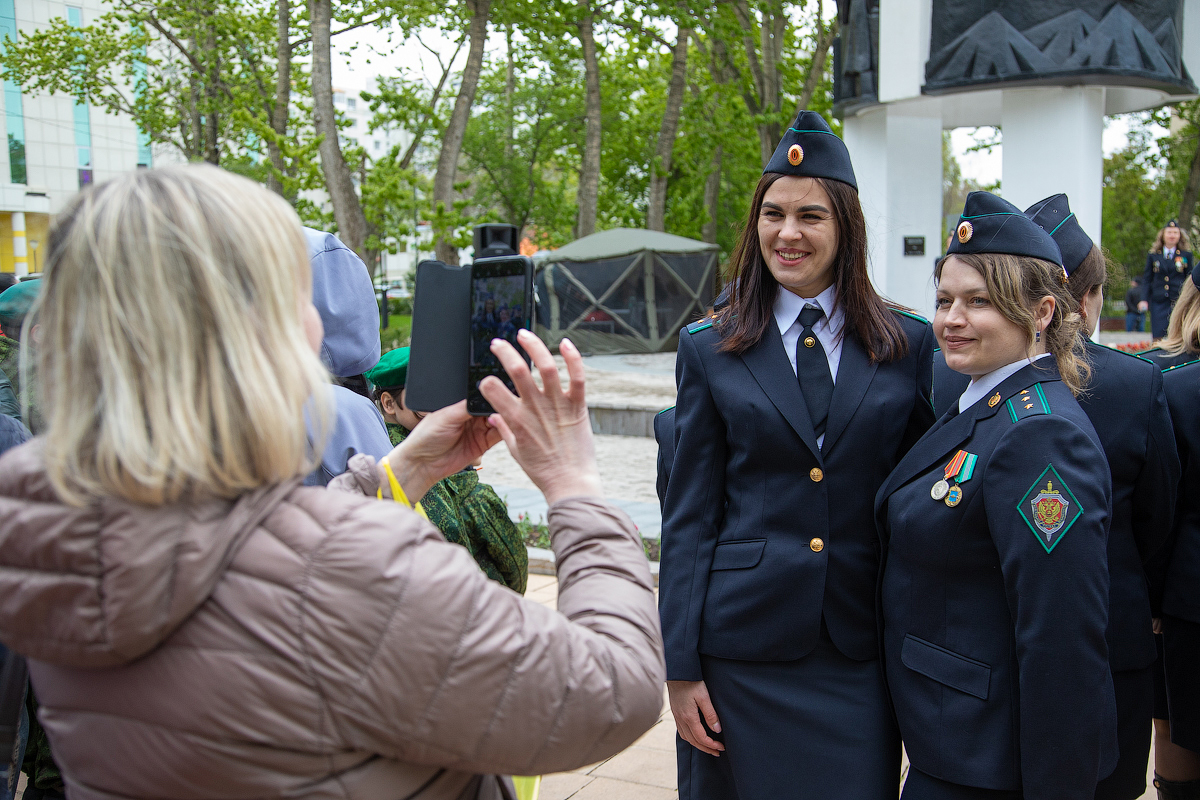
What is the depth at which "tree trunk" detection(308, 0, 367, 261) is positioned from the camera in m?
12.9

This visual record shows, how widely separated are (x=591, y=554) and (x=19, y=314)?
10.6ft

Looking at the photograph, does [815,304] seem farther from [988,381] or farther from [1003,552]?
[1003,552]

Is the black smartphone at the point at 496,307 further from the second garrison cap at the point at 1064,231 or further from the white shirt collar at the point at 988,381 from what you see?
the second garrison cap at the point at 1064,231

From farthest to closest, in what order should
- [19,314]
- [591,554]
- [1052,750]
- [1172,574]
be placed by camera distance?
[19,314] < [1172,574] < [1052,750] < [591,554]

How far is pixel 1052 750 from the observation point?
6.58ft

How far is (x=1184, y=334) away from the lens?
3270 mm

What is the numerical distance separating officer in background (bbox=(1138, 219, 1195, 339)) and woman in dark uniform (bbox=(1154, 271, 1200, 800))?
11797mm

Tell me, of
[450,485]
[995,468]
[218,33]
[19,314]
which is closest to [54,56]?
[218,33]

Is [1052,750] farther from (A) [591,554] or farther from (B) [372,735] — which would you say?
(B) [372,735]

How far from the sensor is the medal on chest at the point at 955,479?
85.7 inches

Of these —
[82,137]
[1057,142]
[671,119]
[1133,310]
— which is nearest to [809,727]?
[1057,142]

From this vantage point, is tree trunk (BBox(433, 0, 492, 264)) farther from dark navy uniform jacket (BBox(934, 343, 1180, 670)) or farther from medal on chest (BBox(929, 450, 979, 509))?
medal on chest (BBox(929, 450, 979, 509))

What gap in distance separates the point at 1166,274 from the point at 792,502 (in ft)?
44.3

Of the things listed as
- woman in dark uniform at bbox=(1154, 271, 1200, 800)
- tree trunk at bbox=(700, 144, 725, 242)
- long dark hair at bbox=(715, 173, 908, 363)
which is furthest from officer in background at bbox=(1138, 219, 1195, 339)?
tree trunk at bbox=(700, 144, 725, 242)
